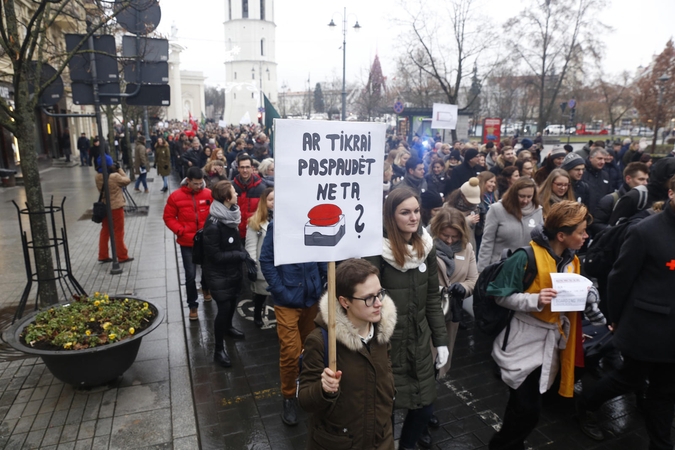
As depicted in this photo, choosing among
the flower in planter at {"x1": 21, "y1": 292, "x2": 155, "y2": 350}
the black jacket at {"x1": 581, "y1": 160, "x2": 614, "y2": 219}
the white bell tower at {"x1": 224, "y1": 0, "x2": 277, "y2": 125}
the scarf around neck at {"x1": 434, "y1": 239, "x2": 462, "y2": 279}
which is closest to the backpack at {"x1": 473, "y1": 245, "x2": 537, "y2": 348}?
the scarf around neck at {"x1": 434, "y1": 239, "x2": 462, "y2": 279}

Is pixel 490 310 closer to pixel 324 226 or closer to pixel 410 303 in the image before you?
pixel 410 303

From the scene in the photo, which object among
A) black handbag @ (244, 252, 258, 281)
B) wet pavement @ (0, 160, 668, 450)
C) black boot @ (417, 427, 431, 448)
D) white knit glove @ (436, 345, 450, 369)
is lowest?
wet pavement @ (0, 160, 668, 450)

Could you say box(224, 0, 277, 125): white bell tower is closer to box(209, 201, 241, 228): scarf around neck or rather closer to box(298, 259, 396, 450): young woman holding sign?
box(209, 201, 241, 228): scarf around neck

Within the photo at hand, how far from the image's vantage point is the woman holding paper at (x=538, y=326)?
3256mm

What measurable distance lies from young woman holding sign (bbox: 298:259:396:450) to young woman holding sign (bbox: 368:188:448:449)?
57 cm

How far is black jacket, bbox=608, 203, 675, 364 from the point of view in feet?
10.7

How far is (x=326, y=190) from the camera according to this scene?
2572 millimetres

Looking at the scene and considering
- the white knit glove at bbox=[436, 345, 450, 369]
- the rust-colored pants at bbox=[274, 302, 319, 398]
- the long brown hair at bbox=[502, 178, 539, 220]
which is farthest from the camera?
the long brown hair at bbox=[502, 178, 539, 220]

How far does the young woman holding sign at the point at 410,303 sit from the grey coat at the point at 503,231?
210cm

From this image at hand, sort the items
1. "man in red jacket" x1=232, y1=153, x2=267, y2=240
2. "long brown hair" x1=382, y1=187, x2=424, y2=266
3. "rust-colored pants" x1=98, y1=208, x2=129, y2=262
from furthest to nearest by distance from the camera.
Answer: "rust-colored pants" x1=98, y1=208, x2=129, y2=262 < "man in red jacket" x1=232, y1=153, x2=267, y2=240 < "long brown hair" x1=382, y1=187, x2=424, y2=266

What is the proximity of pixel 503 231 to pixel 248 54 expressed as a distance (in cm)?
10483

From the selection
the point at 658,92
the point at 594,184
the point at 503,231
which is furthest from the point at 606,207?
the point at 658,92

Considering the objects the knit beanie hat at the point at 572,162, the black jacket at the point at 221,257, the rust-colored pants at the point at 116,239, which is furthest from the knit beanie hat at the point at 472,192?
the rust-colored pants at the point at 116,239

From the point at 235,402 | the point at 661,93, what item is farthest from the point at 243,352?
the point at 661,93
